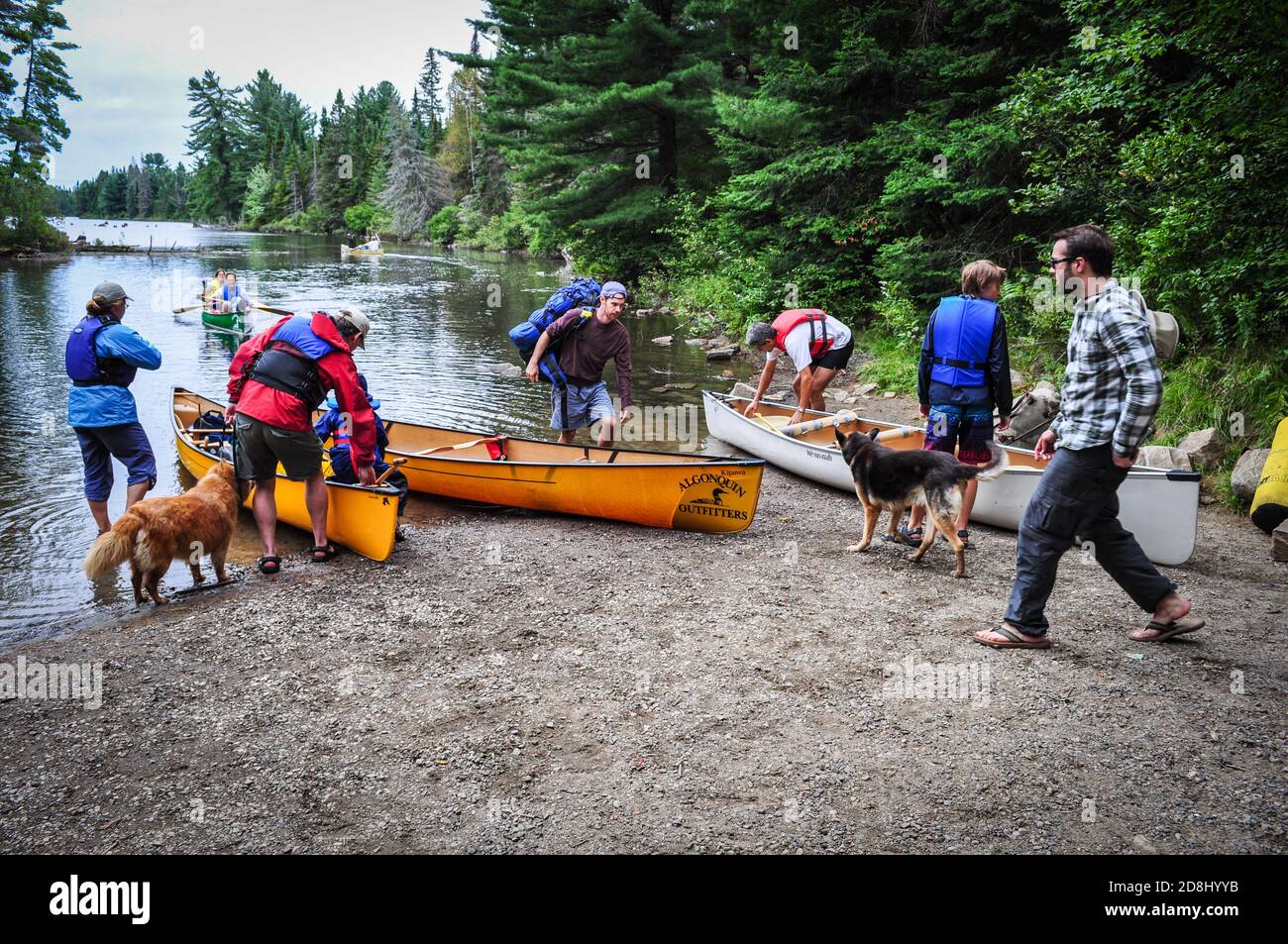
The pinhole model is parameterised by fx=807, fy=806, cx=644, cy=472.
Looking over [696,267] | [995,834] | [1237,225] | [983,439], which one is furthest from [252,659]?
[696,267]

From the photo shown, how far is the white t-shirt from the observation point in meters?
8.99

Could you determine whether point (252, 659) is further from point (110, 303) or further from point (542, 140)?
point (542, 140)

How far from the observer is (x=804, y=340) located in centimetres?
899

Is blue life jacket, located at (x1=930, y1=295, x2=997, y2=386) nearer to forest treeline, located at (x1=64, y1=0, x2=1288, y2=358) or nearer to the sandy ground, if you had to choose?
the sandy ground

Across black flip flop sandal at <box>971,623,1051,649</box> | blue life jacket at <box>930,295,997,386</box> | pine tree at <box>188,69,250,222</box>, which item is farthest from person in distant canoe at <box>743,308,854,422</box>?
pine tree at <box>188,69,250,222</box>

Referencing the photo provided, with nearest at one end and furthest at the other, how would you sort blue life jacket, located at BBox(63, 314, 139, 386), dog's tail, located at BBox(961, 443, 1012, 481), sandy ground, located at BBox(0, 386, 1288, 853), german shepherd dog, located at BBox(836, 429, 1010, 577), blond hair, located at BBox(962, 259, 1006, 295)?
sandy ground, located at BBox(0, 386, 1288, 853), blond hair, located at BBox(962, 259, 1006, 295), german shepherd dog, located at BBox(836, 429, 1010, 577), dog's tail, located at BBox(961, 443, 1012, 481), blue life jacket, located at BBox(63, 314, 139, 386)

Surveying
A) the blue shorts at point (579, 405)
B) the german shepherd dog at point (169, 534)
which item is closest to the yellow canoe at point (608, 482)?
the blue shorts at point (579, 405)

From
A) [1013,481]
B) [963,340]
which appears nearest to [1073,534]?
[963,340]

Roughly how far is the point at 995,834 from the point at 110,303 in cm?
724

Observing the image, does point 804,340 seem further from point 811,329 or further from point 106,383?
point 106,383

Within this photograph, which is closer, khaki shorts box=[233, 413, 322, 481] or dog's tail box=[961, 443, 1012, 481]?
khaki shorts box=[233, 413, 322, 481]

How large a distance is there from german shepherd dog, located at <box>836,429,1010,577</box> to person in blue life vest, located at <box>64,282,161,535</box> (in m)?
5.87

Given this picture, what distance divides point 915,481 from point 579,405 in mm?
3656

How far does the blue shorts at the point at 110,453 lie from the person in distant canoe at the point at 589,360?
11.4 feet
